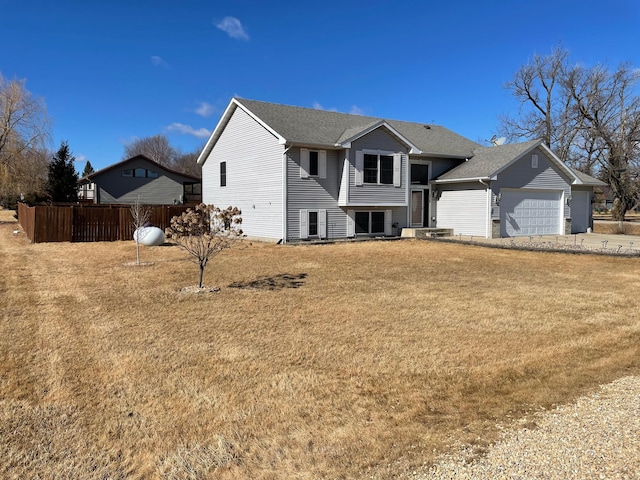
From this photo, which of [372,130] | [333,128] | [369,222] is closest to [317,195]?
[369,222]

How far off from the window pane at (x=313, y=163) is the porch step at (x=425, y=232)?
537cm

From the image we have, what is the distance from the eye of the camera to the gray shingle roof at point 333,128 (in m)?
18.1

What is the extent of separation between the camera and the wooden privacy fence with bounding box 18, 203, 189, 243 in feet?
57.7

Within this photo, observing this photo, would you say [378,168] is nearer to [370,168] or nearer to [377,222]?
[370,168]

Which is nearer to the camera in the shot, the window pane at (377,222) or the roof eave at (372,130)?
the roof eave at (372,130)

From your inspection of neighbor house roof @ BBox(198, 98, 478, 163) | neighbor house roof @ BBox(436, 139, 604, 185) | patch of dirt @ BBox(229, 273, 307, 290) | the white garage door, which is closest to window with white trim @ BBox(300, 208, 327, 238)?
neighbor house roof @ BBox(198, 98, 478, 163)

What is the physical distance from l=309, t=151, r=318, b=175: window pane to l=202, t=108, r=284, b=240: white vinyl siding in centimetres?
136

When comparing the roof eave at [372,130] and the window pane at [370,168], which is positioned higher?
the roof eave at [372,130]

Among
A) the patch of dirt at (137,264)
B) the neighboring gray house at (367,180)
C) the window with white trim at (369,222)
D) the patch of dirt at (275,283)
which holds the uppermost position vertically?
the neighboring gray house at (367,180)

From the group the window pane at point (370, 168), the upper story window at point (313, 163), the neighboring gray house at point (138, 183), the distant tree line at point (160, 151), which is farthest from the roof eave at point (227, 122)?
the distant tree line at point (160, 151)

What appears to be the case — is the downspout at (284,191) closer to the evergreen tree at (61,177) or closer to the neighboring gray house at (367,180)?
the neighboring gray house at (367,180)

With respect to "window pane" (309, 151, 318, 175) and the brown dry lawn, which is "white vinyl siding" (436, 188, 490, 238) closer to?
"window pane" (309, 151, 318, 175)

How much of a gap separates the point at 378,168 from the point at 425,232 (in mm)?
3937

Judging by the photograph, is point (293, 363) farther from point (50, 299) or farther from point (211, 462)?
point (50, 299)
